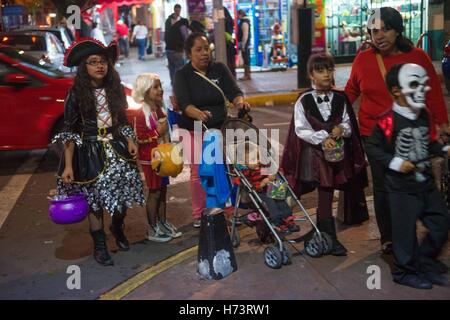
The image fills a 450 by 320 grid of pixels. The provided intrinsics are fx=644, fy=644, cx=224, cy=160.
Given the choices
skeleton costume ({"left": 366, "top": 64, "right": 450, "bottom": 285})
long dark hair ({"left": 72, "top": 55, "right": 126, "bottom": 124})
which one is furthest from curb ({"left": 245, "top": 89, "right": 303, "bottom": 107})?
skeleton costume ({"left": 366, "top": 64, "right": 450, "bottom": 285})

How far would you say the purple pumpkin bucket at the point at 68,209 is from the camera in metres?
4.91

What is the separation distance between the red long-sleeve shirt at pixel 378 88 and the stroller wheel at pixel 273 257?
1.17m

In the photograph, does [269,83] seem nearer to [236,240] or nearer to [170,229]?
[170,229]

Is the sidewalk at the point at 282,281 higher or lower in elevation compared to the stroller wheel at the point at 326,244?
lower

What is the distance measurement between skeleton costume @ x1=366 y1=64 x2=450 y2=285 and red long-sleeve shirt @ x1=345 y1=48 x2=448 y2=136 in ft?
1.55

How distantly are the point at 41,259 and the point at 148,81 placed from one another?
178 centimetres

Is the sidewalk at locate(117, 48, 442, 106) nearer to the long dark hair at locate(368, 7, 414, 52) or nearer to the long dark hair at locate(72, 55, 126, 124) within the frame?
the long dark hair at locate(72, 55, 126, 124)

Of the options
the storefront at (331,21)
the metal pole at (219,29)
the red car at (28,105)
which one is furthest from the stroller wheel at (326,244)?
the storefront at (331,21)

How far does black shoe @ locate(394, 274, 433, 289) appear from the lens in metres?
4.39

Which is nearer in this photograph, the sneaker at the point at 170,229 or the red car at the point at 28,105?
the sneaker at the point at 170,229

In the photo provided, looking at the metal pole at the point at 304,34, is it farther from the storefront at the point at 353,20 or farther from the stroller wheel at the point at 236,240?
the stroller wheel at the point at 236,240

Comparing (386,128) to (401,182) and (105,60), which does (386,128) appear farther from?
(105,60)
